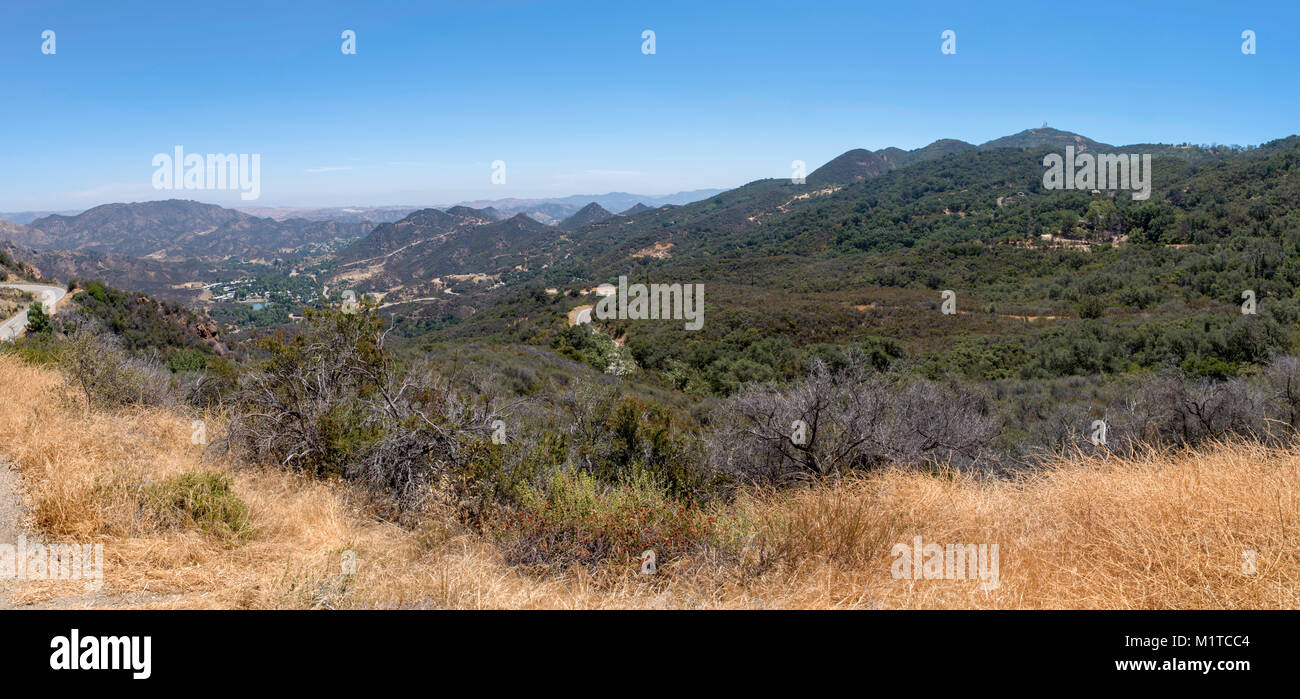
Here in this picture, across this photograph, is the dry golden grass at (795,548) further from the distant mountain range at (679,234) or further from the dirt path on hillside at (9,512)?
the distant mountain range at (679,234)

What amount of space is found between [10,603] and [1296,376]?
16.5m

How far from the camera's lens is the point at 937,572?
315 centimetres

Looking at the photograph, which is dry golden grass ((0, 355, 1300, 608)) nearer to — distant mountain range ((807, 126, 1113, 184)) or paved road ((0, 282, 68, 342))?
paved road ((0, 282, 68, 342))

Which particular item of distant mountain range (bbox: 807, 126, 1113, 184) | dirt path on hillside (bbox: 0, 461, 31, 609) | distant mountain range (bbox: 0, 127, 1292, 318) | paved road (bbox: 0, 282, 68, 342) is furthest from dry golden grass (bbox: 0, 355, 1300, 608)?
distant mountain range (bbox: 807, 126, 1113, 184)

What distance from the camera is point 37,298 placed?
27453 mm

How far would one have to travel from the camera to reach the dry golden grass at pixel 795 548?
112 inches

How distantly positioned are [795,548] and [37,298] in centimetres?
3965

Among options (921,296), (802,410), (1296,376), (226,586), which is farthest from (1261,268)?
(226,586)

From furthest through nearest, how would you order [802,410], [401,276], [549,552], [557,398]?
[401,276], [557,398], [802,410], [549,552]

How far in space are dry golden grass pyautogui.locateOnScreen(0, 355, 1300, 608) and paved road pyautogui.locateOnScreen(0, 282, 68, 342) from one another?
44.1ft

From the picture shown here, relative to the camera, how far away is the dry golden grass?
284 cm

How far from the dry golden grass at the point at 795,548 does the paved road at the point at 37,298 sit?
13437 millimetres

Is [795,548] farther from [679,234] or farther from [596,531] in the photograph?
[679,234]
